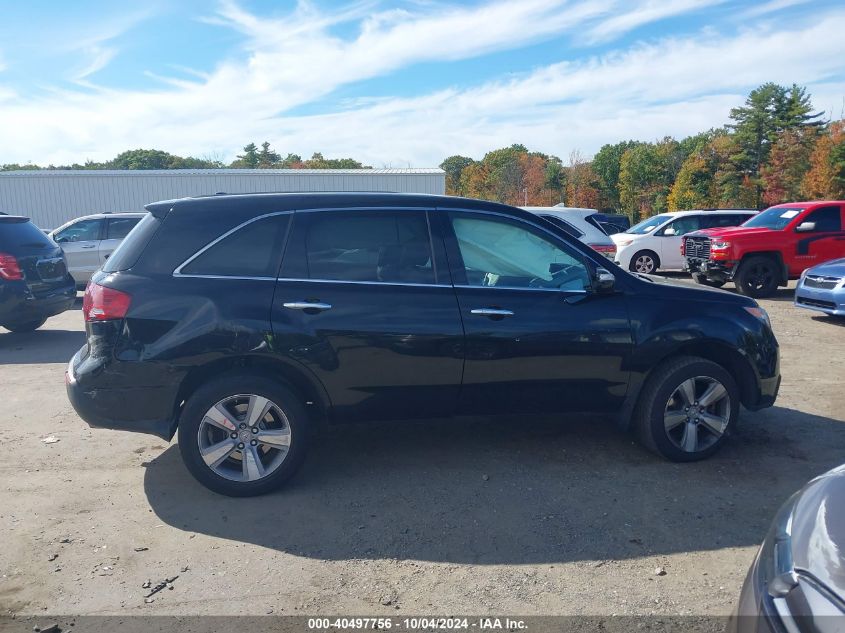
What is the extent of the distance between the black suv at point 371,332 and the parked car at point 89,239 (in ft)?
36.1

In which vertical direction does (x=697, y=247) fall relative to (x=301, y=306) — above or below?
below

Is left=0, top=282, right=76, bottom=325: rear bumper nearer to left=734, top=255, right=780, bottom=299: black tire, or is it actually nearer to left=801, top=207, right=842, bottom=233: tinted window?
left=734, top=255, right=780, bottom=299: black tire

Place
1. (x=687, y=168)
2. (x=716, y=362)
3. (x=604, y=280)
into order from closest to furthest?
(x=604, y=280), (x=716, y=362), (x=687, y=168)

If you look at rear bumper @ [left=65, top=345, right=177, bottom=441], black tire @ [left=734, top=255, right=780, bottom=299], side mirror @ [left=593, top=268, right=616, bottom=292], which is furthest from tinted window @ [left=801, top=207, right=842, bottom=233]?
rear bumper @ [left=65, top=345, right=177, bottom=441]

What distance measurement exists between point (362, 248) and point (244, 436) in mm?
1427

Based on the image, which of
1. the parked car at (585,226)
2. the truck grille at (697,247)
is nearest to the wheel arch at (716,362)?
the parked car at (585,226)

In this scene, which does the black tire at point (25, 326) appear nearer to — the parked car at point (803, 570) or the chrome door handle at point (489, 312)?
the chrome door handle at point (489, 312)

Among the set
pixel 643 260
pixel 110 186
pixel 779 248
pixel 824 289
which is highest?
pixel 110 186

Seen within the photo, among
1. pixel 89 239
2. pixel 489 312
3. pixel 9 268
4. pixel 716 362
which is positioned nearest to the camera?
pixel 489 312

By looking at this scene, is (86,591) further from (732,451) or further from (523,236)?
(732,451)

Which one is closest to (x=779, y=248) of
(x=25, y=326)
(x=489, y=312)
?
(x=489, y=312)

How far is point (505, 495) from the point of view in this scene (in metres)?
4.42

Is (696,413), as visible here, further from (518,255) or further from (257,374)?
(257,374)

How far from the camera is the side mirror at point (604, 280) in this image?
4.69 meters
